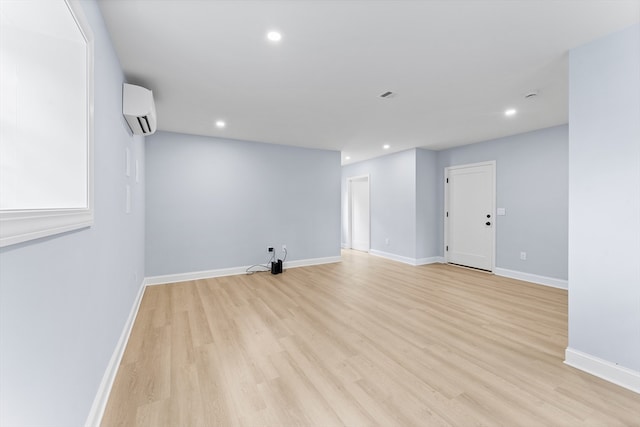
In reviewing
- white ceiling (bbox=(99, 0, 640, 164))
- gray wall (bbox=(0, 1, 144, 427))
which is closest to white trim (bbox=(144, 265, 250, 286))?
gray wall (bbox=(0, 1, 144, 427))

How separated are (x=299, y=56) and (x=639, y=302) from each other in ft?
9.86

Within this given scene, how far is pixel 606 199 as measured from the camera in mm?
1967

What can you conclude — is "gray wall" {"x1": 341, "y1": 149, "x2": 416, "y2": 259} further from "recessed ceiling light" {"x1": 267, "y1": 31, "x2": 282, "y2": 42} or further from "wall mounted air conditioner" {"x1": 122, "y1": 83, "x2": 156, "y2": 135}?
"wall mounted air conditioner" {"x1": 122, "y1": 83, "x2": 156, "y2": 135}

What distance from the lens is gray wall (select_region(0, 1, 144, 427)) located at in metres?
0.80

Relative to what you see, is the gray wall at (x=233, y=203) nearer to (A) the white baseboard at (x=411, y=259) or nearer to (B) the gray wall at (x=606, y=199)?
(A) the white baseboard at (x=411, y=259)

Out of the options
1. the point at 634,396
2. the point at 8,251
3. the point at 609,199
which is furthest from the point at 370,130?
the point at 8,251

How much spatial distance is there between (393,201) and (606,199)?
434 cm

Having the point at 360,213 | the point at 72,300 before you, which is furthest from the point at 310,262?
the point at 72,300

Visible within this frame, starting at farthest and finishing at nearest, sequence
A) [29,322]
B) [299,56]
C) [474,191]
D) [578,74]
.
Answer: [474,191] < [299,56] < [578,74] < [29,322]

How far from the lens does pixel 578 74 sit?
6.93 ft

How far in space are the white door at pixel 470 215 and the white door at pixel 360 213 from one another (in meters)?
2.04

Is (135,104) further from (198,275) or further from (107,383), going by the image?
(198,275)

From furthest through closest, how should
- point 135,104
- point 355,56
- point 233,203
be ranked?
point 233,203 → point 135,104 → point 355,56

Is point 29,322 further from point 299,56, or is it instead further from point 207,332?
point 299,56
